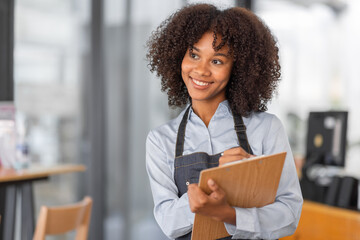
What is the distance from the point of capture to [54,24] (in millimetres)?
3072

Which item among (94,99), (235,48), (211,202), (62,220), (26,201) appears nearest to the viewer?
(211,202)

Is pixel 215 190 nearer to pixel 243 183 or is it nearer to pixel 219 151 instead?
pixel 243 183

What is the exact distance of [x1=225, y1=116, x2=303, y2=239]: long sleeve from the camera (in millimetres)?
1049

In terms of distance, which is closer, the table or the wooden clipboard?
the wooden clipboard

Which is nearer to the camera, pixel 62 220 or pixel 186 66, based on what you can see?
pixel 186 66

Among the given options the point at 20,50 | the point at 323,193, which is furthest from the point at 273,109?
the point at 20,50

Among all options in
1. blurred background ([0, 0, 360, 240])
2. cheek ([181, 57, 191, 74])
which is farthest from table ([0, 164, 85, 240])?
cheek ([181, 57, 191, 74])

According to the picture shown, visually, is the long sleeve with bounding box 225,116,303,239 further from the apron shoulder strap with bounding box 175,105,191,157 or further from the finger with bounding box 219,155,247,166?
the apron shoulder strap with bounding box 175,105,191,157

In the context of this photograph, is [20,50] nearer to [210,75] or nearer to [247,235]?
[210,75]

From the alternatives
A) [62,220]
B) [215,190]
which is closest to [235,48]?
[215,190]

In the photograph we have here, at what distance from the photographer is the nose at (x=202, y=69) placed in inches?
45.3

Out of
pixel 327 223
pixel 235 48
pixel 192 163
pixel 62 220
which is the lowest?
pixel 327 223

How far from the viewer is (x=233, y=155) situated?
1089mm

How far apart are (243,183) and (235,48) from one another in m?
0.40
